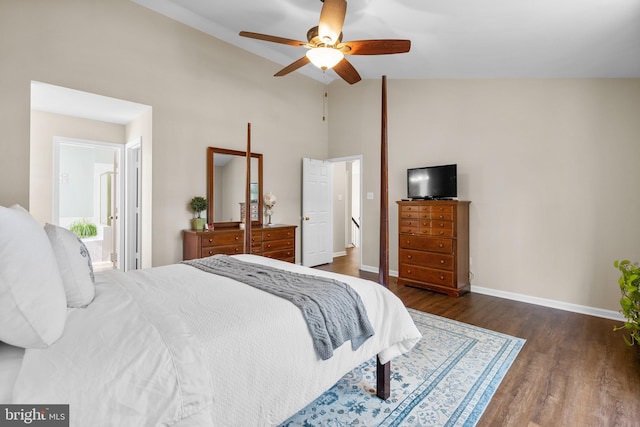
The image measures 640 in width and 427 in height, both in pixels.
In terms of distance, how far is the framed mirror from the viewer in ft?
14.0

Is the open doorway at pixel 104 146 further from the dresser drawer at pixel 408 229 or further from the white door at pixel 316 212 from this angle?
the dresser drawer at pixel 408 229

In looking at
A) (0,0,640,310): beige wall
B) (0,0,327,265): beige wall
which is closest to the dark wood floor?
(0,0,640,310): beige wall

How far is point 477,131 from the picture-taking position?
4.11 metres

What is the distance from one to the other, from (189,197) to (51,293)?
328cm

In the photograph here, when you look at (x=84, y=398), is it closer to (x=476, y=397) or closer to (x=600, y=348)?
(x=476, y=397)

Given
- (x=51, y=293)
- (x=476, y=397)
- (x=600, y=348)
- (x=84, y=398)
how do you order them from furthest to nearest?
1. (x=600, y=348)
2. (x=476, y=397)
3. (x=51, y=293)
4. (x=84, y=398)

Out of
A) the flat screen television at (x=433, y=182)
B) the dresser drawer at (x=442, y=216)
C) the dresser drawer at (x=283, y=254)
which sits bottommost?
the dresser drawer at (x=283, y=254)

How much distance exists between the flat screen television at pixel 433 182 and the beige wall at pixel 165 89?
6.65 feet

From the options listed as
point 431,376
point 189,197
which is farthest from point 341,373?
point 189,197

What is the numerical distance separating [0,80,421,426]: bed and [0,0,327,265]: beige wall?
244 cm

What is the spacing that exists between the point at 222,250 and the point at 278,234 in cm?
93

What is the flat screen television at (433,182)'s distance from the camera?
4066 mm

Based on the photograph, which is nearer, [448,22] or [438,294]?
[448,22]

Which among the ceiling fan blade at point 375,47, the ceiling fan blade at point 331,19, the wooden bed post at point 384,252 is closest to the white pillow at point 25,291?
the wooden bed post at point 384,252
